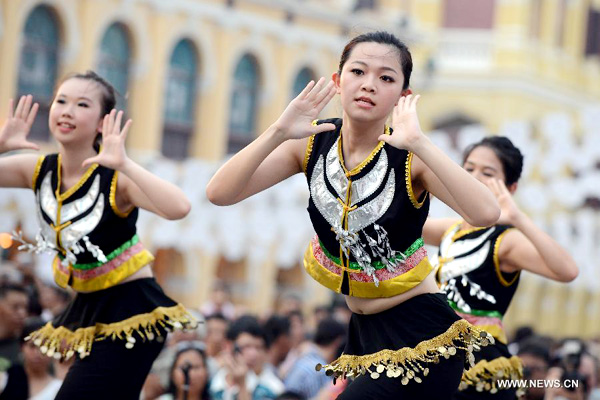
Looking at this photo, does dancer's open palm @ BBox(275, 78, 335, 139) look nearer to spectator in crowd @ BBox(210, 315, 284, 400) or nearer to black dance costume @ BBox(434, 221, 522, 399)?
black dance costume @ BBox(434, 221, 522, 399)

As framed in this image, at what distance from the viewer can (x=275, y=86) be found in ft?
90.7

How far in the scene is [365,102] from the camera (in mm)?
5211

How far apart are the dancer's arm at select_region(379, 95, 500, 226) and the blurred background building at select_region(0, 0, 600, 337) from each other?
30.0 ft

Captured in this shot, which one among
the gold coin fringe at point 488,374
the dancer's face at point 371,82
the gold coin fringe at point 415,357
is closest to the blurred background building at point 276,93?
the gold coin fringe at point 488,374

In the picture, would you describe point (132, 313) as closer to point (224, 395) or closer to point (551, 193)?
point (224, 395)

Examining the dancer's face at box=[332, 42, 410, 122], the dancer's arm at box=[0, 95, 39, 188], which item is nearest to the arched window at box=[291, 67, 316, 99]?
the dancer's arm at box=[0, 95, 39, 188]

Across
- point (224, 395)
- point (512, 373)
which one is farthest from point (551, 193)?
point (512, 373)

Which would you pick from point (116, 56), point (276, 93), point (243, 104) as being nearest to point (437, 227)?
point (116, 56)

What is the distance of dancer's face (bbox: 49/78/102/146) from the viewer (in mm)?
6289

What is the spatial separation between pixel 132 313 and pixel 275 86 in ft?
70.9

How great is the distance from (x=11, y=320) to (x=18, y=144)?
2777 mm

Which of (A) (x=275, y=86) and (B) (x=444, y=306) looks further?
(A) (x=275, y=86)

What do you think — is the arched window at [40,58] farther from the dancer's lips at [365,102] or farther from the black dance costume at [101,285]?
the dancer's lips at [365,102]

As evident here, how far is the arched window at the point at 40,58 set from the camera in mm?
21656
